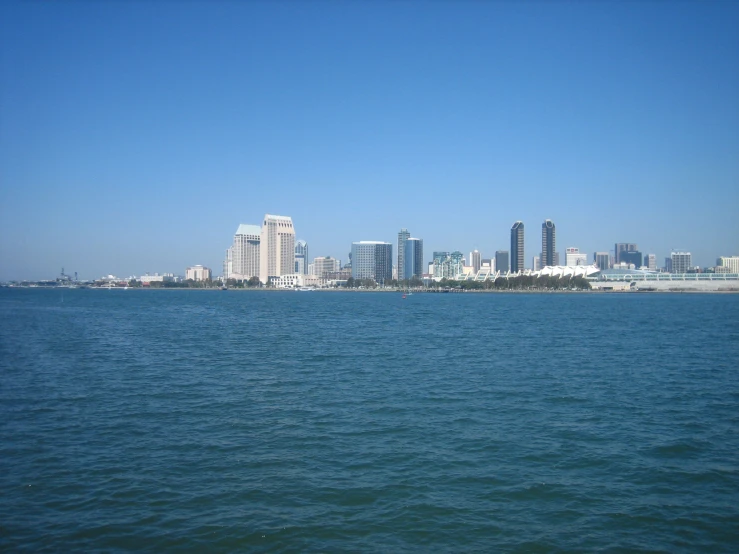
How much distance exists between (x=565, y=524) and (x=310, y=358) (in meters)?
17.9

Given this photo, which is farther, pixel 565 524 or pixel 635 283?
pixel 635 283

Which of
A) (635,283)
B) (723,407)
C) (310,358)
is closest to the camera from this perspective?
(723,407)

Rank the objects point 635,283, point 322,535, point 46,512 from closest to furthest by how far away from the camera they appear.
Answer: point 322,535, point 46,512, point 635,283

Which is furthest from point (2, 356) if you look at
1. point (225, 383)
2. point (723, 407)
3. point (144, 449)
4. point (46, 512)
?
point (723, 407)

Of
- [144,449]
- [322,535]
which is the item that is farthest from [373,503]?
[144,449]

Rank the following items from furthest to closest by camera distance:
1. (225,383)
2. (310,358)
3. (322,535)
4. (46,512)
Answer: (310,358), (225,383), (46,512), (322,535)

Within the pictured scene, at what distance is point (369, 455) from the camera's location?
465 inches

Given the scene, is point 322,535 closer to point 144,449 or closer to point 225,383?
point 144,449

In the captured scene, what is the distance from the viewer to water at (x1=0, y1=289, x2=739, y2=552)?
8547mm

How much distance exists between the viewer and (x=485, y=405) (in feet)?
53.2

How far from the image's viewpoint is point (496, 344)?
31.6 m

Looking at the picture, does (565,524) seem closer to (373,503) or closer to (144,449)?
(373,503)

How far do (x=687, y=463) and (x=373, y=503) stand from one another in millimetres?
6565

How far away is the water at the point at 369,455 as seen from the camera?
8547mm
